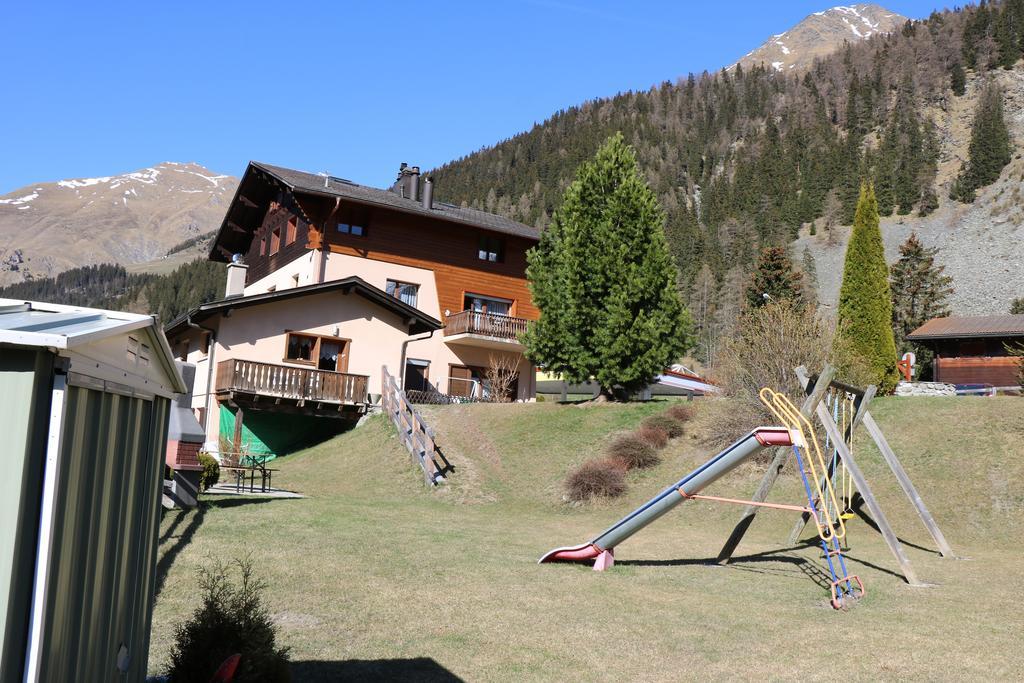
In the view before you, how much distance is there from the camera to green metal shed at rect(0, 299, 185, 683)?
10.3 feet

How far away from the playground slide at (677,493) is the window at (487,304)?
2621cm

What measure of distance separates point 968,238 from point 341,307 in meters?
73.7

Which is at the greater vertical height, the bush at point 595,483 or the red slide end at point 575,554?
the bush at point 595,483

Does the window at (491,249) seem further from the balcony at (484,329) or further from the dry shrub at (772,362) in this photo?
the dry shrub at (772,362)

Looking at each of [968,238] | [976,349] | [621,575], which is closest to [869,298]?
[976,349]

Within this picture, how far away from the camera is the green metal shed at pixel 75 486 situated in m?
3.14

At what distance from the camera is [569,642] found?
7934 millimetres

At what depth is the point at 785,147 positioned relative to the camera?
392 ft

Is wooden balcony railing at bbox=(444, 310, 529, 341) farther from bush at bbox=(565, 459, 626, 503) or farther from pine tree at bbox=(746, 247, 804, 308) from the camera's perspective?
pine tree at bbox=(746, 247, 804, 308)

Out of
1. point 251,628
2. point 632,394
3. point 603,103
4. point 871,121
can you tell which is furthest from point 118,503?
point 603,103

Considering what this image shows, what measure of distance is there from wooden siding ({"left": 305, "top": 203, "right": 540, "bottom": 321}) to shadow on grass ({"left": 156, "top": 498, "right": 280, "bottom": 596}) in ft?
63.4

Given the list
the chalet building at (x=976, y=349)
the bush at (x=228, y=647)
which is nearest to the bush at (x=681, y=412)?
the bush at (x=228, y=647)

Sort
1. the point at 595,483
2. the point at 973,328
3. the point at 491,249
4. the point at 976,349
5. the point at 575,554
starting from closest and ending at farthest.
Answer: the point at 575,554 → the point at 595,483 → the point at 491,249 → the point at 976,349 → the point at 973,328

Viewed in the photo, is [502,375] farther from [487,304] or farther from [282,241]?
[282,241]
